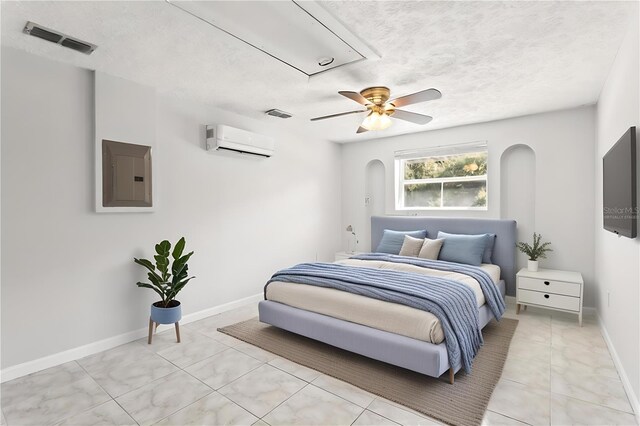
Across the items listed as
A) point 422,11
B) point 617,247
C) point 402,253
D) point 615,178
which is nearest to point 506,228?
point 402,253

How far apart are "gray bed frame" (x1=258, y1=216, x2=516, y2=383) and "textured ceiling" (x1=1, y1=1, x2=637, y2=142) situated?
1.61 meters

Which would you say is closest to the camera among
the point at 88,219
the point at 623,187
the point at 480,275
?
the point at 623,187

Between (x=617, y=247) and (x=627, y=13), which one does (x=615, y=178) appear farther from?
(x=627, y=13)

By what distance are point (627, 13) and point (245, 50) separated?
250cm

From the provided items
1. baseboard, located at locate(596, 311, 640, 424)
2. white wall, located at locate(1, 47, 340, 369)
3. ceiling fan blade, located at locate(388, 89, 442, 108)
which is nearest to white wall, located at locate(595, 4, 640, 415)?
baseboard, located at locate(596, 311, 640, 424)

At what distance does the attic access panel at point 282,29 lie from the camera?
6.53 feet

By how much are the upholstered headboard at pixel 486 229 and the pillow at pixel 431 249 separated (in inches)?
17.1

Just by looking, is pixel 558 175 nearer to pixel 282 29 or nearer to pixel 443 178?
pixel 443 178

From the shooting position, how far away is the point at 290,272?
3.67 metres

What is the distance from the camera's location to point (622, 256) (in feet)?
8.32

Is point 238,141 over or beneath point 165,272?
over

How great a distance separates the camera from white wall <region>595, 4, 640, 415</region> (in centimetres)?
215

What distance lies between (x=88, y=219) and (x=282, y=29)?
2.37 metres

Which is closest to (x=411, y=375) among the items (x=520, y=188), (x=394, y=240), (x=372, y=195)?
(x=394, y=240)
